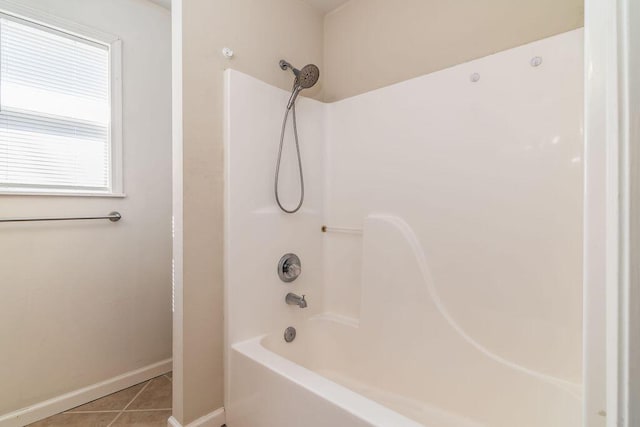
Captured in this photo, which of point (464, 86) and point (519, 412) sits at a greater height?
point (464, 86)

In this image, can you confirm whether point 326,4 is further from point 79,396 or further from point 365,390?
point 79,396

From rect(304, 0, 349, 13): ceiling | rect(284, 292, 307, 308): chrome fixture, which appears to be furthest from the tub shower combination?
rect(304, 0, 349, 13): ceiling

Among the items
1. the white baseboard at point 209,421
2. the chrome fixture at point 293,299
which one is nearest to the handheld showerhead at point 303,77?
the chrome fixture at point 293,299

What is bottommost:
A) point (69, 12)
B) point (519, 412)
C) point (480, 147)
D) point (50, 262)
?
point (519, 412)

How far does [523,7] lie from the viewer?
1.29m

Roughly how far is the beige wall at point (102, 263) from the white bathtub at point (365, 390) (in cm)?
87

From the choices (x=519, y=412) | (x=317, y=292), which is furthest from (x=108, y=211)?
(x=519, y=412)

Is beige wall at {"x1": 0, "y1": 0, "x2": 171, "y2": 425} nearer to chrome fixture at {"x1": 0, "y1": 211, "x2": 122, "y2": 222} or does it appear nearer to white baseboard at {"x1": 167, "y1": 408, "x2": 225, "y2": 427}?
chrome fixture at {"x1": 0, "y1": 211, "x2": 122, "y2": 222}

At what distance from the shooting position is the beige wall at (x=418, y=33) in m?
1.26

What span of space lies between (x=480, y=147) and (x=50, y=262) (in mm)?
2223

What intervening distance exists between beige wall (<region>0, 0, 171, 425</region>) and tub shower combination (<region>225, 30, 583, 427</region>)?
803mm

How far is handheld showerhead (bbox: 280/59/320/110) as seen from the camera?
4.97ft

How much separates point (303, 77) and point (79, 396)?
2.11 metres

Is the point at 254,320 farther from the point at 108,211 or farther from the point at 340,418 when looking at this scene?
the point at 108,211
